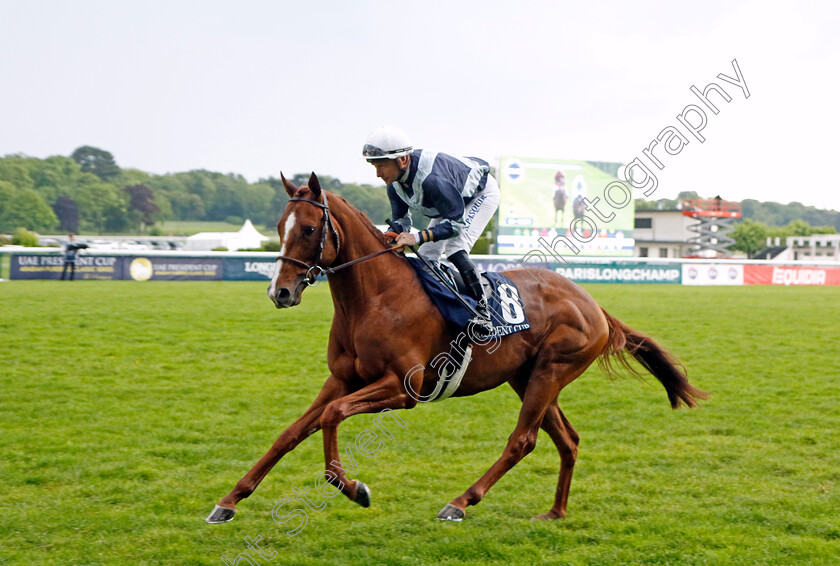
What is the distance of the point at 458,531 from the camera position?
4.74 m

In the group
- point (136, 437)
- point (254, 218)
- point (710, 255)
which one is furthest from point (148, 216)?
point (136, 437)

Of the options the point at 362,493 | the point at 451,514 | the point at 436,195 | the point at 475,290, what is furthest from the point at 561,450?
the point at 436,195

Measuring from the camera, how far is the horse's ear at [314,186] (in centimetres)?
427

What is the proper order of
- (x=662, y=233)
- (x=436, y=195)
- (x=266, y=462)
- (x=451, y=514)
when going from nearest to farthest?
1. (x=266, y=462)
2. (x=436, y=195)
3. (x=451, y=514)
4. (x=662, y=233)

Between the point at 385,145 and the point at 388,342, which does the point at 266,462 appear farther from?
the point at 385,145

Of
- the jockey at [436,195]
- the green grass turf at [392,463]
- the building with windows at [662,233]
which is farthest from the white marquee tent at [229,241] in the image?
the jockey at [436,195]

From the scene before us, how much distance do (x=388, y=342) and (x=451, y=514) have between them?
1189 millimetres

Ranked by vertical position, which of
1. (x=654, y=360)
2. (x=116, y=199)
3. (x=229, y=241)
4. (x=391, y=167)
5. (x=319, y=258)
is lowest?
(x=654, y=360)

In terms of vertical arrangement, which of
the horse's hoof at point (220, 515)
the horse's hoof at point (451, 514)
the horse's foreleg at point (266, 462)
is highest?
the horse's foreleg at point (266, 462)

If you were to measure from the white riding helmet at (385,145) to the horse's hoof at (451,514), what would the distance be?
218cm

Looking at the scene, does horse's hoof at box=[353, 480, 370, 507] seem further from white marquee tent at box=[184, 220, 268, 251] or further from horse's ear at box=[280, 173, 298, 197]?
white marquee tent at box=[184, 220, 268, 251]

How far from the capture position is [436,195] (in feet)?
15.4

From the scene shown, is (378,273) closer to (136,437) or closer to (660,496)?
(660,496)

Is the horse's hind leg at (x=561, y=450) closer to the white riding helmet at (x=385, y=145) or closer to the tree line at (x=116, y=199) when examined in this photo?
the white riding helmet at (x=385, y=145)
